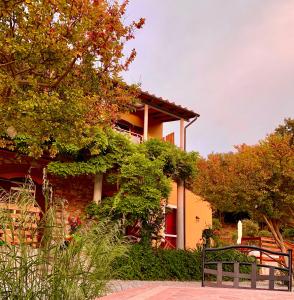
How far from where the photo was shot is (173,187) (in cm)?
2038

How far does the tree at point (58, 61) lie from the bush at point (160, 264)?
4.33 m

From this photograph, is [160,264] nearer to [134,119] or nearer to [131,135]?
[131,135]

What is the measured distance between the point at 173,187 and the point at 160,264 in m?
7.50

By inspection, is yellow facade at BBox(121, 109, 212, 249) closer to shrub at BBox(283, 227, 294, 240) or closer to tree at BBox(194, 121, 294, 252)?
tree at BBox(194, 121, 294, 252)

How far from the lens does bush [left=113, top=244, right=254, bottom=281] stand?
12.2 meters

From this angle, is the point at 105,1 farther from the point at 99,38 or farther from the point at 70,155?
the point at 70,155

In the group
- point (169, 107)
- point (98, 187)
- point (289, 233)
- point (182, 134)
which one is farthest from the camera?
point (289, 233)

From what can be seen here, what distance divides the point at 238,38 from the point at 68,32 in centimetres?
923

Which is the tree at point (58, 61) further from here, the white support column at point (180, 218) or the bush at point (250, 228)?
the bush at point (250, 228)

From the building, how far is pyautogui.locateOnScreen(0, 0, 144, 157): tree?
16.6 ft

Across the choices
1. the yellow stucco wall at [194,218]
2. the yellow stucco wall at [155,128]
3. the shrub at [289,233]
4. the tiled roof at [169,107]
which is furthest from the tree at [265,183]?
the shrub at [289,233]

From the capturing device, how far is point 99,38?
809cm

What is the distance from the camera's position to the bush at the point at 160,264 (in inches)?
480

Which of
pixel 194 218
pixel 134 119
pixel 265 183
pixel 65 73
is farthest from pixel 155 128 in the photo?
pixel 65 73
